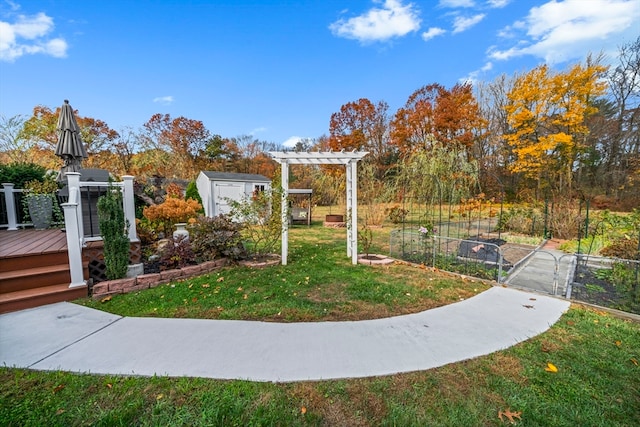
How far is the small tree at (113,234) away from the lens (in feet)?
12.7

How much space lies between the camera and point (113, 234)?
155 inches

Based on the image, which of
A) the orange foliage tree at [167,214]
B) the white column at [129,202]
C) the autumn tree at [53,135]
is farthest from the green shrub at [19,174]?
the autumn tree at [53,135]

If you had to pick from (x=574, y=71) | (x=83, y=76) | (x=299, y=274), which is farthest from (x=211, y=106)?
(x=574, y=71)

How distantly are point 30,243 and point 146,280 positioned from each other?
210 cm

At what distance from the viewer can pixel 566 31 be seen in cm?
884

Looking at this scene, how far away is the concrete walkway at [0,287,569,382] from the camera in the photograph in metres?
2.21

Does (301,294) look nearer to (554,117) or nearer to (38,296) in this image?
(38,296)

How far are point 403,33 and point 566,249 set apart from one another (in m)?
8.32

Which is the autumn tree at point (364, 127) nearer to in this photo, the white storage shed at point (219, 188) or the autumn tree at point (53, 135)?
the white storage shed at point (219, 188)

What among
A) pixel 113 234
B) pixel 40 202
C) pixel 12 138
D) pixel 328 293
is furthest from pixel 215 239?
pixel 12 138

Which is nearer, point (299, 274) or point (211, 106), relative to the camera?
point (299, 274)

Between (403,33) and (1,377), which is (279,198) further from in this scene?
(403,33)

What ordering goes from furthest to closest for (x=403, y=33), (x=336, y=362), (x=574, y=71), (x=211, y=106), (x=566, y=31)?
1. (x=211, y=106)
2. (x=574, y=71)
3. (x=403, y=33)
4. (x=566, y=31)
5. (x=336, y=362)

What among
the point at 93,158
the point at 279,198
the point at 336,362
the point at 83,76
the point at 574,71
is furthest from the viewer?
the point at 93,158
